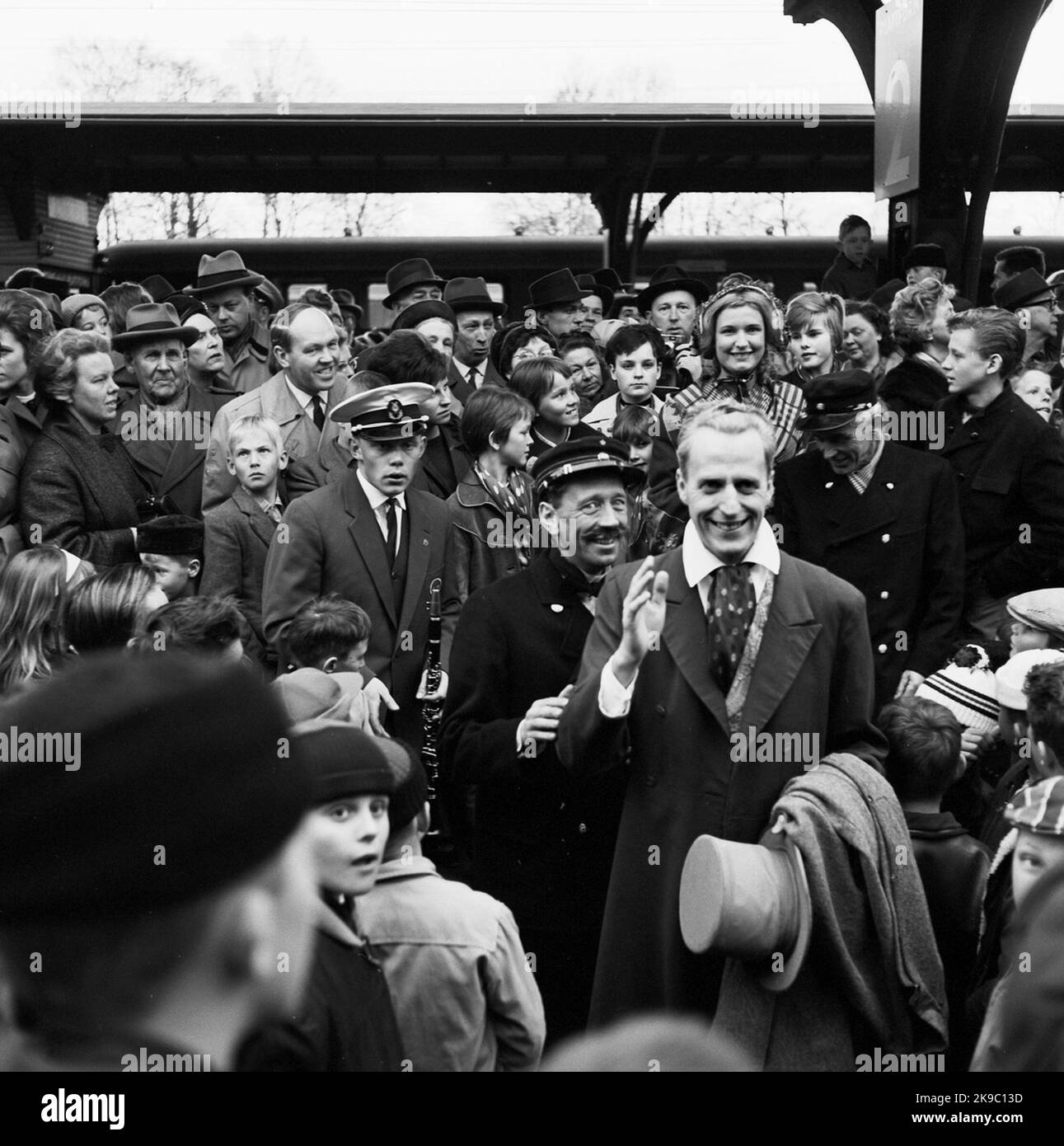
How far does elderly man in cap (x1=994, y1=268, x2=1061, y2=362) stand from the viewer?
856 centimetres

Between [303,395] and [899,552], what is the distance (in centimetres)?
277

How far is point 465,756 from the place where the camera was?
408cm

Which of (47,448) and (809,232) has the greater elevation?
(809,232)

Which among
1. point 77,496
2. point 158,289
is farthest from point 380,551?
point 158,289

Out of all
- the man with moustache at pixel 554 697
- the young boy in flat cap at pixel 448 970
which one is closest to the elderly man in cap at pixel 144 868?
the young boy in flat cap at pixel 448 970

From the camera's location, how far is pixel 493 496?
19.0ft

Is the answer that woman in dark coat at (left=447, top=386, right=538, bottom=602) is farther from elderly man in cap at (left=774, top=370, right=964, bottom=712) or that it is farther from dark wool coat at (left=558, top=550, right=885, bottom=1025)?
dark wool coat at (left=558, top=550, right=885, bottom=1025)

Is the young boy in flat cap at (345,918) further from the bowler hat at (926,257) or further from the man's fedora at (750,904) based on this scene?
the bowler hat at (926,257)

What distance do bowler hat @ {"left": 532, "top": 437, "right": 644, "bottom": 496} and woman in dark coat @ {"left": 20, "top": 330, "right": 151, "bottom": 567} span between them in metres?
1.93

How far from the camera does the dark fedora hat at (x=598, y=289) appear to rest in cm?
1095
